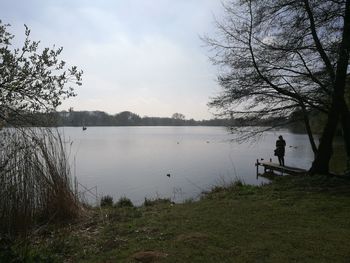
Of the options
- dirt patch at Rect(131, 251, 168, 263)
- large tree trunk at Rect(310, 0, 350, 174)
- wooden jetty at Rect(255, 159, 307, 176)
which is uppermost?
large tree trunk at Rect(310, 0, 350, 174)

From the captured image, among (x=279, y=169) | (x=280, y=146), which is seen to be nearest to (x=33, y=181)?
(x=280, y=146)

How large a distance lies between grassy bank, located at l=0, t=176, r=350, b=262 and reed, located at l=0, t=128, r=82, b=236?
0.40m

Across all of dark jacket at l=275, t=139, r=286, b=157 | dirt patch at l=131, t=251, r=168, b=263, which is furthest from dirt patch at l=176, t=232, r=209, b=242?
dark jacket at l=275, t=139, r=286, b=157

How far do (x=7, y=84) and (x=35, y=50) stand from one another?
749mm

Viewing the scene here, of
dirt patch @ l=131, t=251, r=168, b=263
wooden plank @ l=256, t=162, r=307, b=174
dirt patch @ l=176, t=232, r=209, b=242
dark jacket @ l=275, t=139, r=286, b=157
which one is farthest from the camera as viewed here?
dark jacket @ l=275, t=139, r=286, b=157

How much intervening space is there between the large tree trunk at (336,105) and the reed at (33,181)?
332 inches

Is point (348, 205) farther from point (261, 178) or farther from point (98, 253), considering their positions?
point (261, 178)

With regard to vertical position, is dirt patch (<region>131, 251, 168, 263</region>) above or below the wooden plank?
above

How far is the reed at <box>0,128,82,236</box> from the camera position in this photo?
6344 mm

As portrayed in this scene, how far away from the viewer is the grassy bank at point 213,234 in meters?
5.17

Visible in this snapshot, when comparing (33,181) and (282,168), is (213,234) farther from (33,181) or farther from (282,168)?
(282,168)

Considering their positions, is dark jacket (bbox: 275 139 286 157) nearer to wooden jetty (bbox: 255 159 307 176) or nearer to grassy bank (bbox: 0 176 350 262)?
wooden jetty (bbox: 255 159 307 176)

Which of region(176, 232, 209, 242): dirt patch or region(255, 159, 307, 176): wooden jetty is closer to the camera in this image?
region(176, 232, 209, 242): dirt patch

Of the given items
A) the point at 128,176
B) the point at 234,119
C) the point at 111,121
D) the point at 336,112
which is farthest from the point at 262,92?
the point at 111,121
